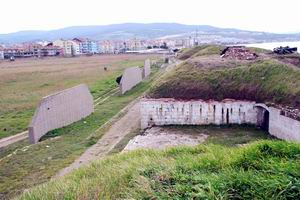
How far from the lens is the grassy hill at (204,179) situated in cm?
507

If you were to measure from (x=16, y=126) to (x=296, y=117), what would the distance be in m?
14.6

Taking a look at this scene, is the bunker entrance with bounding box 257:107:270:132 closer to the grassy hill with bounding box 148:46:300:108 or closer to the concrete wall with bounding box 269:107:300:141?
the grassy hill with bounding box 148:46:300:108

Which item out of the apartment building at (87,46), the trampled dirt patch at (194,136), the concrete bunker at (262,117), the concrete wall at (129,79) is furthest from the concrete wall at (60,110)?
the apartment building at (87,46)

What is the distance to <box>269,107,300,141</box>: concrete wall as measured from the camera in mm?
13883

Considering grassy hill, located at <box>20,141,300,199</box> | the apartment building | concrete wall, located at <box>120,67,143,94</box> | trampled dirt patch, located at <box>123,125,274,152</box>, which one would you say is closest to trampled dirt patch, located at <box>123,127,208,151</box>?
trampled dirt patch, located at <box>123,125,274,152</box>

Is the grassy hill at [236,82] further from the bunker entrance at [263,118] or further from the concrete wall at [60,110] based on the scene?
the concrete wall at [60,110]

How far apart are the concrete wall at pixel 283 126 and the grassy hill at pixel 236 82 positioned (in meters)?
0.72

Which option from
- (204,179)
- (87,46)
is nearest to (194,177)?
(204,179)

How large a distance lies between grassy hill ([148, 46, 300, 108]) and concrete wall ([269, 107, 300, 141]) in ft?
2.36

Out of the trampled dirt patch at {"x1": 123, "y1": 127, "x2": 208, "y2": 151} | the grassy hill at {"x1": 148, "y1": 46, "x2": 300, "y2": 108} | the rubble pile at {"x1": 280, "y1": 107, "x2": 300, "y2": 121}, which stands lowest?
the trampled dirt patch at {"x1": 123, "y1": 127, "x2": 208, "y2": 151}

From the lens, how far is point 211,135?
53.2 ft

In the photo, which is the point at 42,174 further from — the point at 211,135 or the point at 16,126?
the point at 16,126

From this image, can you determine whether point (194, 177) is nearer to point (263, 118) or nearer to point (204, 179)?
point (204, 179)

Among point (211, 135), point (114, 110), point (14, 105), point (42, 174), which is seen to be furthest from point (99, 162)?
point (14, 105)
